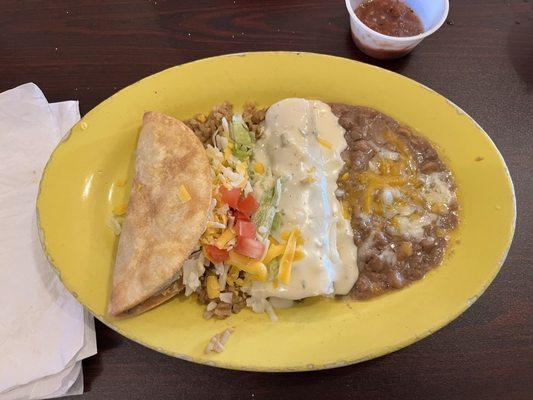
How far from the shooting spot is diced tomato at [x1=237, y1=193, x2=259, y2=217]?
176 centimetres

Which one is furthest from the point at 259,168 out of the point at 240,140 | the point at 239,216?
the point at 239,216

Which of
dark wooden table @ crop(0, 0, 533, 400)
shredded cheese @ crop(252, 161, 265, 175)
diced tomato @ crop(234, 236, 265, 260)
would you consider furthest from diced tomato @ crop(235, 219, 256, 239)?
dark wooden table @ crop(0, 0, 533, 400)

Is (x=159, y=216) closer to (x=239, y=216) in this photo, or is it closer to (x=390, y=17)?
(x=239, y=216)

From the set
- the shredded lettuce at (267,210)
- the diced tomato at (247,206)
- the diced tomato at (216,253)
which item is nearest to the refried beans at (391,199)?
the shredded lettuce at (267,210)

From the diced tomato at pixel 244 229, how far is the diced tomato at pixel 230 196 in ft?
0.28

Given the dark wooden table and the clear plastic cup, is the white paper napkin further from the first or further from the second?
the clear plastic cup

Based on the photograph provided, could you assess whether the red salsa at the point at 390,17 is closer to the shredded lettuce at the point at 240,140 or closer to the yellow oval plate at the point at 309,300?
the yellow oval plate at the point at 309,300

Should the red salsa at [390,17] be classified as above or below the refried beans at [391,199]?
above

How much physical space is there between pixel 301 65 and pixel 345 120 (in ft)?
1.02

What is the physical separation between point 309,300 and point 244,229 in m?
0.38

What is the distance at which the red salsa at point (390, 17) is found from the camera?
214cm

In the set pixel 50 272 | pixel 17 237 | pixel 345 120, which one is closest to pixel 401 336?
pixel 345 120

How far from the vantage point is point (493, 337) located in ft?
5.91

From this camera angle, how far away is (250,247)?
1.65m
